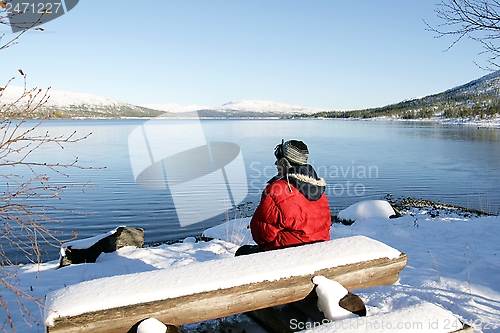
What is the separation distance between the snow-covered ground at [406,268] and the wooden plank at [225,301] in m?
0.25

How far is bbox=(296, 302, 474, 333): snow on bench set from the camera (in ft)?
8.63

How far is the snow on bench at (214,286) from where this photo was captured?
2.58 metres

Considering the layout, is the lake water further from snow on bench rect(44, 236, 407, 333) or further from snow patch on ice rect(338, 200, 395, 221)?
snow on bench rect(44, 236, 407, 333)

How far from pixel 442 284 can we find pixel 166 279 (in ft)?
13.1

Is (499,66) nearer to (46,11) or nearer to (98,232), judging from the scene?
(46,11)

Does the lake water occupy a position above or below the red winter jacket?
below

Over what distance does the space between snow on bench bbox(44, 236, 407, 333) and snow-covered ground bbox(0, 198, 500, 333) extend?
0.17 metres

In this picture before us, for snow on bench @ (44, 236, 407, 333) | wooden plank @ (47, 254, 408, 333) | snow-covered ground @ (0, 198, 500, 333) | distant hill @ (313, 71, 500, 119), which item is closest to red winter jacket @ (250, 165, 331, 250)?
snow on bench @ (44, 236, 407, 333)

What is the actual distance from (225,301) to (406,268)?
4.08m

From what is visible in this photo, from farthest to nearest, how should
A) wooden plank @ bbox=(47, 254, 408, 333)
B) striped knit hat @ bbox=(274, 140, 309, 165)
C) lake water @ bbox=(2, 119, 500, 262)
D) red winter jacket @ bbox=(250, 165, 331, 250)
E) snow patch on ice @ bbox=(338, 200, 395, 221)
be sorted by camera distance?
lake water @ bbox=(2, 119, 500, 262) → snow patch on ice @ bbox=(338, 200, 395, 221) → striped knit hat @ bbox=(274, 140, 309, 165) → red winter jacket @ bbox=(250, 165, 331, 250) → wooden plank @ bbox=(47, 254, 408, 333)

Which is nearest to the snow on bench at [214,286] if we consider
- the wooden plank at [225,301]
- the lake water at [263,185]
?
the wooden plank at [225,301]

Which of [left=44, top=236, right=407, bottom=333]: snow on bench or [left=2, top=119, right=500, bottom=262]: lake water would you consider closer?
[left=44, top=236, right=407, bottom=333]: snow on bench

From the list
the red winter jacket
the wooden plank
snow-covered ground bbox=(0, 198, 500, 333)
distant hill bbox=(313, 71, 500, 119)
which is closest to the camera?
the wooden plank

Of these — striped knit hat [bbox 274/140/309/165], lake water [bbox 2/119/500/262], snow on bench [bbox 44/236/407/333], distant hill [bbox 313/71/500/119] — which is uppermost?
distant hill [bbox 313/71/500/119]
